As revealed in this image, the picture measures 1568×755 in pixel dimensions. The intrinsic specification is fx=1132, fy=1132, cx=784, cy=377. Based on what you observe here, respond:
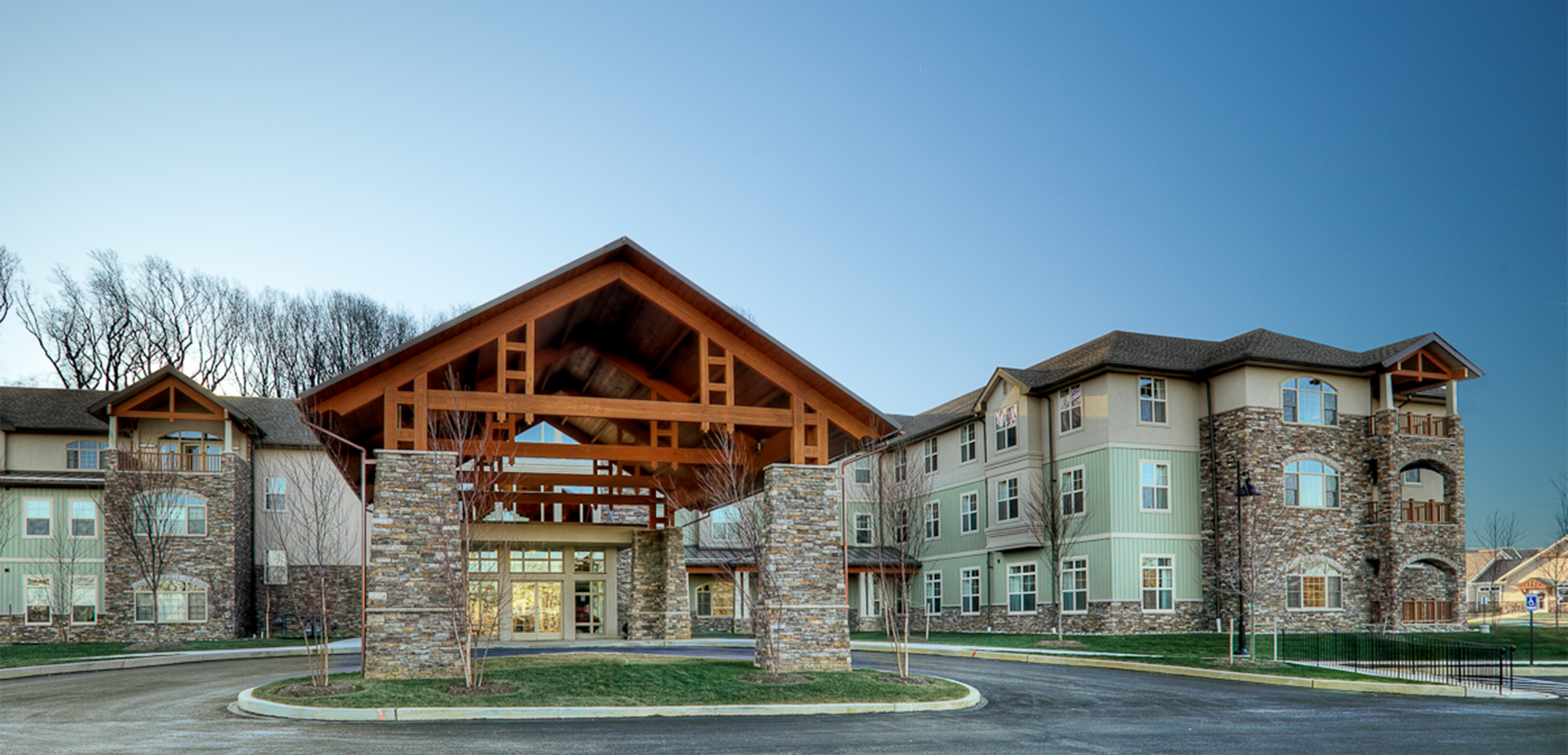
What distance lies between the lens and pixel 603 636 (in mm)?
34500

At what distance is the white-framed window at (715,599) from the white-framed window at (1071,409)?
49.9 feet

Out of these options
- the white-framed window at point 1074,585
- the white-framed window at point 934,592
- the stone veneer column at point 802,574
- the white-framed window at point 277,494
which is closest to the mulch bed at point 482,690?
the stone veneer column at point 802,574

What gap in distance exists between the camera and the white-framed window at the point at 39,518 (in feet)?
121

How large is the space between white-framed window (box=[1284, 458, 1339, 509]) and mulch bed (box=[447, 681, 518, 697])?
25.6m

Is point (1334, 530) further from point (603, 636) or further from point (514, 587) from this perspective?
point (514, 587)

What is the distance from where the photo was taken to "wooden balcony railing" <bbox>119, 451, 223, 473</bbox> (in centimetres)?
3503

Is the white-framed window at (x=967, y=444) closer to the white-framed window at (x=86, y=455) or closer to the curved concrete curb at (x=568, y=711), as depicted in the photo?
the curved concrete curb at (x=568, y=711)

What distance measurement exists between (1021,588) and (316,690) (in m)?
26.5

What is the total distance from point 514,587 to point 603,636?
10.1 feet

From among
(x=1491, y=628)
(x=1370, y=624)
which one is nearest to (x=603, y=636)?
(x=1370, y=624)

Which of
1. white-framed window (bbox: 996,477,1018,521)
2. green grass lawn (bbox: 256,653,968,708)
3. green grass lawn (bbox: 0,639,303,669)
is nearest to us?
green grass lawn (bbox: 256,653,968,708)

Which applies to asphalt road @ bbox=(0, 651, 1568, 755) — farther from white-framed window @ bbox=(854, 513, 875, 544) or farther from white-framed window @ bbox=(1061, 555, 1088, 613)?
white-framed window @ bbox=(854, 513, 875, 544)

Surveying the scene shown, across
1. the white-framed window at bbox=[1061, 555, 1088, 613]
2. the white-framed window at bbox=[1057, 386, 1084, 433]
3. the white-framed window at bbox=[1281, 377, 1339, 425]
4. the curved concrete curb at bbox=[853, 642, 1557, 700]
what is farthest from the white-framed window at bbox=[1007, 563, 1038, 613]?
the white-framed window at bbox=[1281, 377, 1339, 425]

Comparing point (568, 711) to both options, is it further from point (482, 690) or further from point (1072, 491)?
point (1072, 491)
